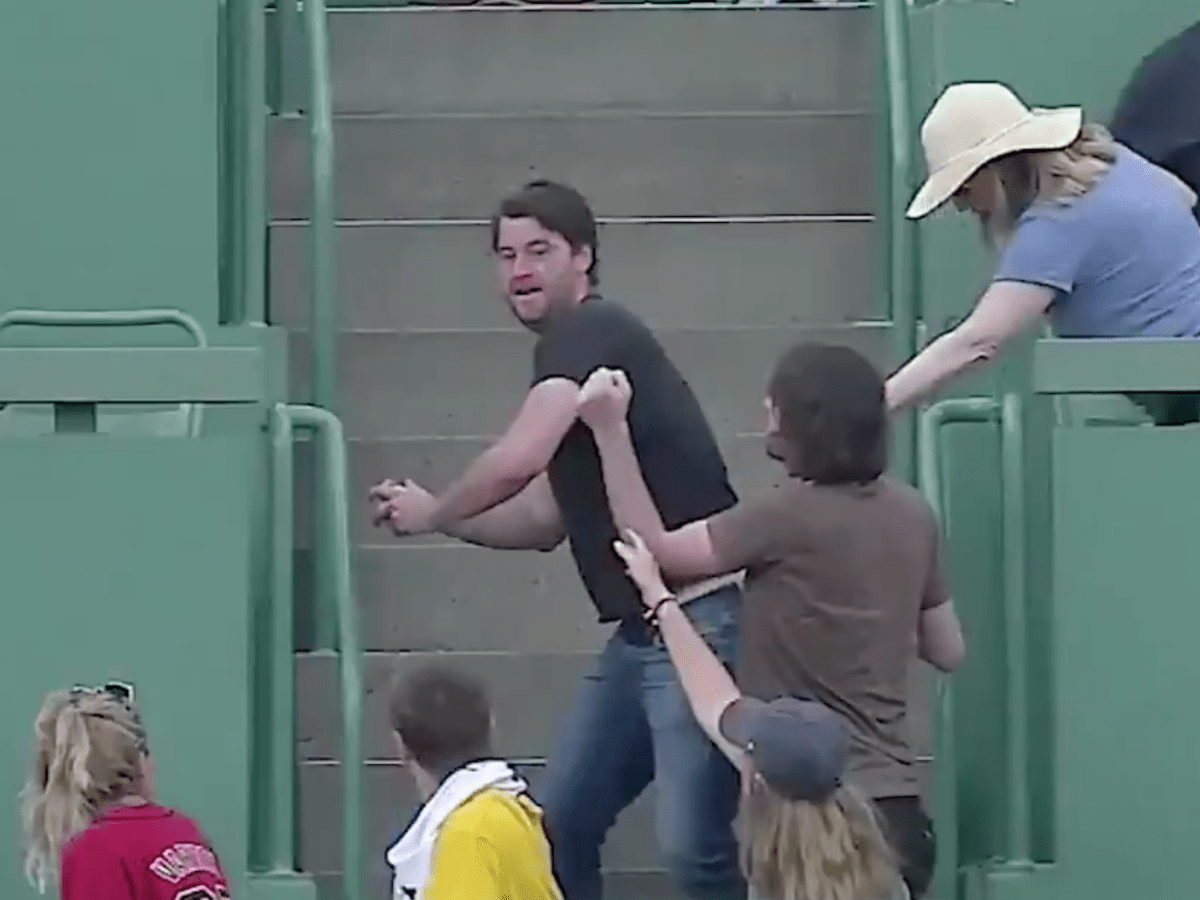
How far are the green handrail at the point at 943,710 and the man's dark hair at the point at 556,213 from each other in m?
0.75

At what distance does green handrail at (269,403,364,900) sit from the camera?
18.3 ft

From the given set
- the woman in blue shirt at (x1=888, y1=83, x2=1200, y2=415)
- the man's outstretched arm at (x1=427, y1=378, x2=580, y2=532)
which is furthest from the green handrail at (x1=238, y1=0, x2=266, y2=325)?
the woman in blue shirt at (x1=888, y1=83, x2=1200, y2=415)

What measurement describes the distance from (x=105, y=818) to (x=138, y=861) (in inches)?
3.7

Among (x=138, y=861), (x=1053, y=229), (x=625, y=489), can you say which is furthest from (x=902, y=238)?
(x=138, y=861)

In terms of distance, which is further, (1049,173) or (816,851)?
(1049,173)

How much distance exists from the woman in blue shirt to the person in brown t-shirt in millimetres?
447

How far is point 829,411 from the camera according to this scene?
4949 millimetres

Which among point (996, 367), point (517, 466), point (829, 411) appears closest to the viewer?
point (829, 411)

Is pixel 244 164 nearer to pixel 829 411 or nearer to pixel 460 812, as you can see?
pixel 829 411

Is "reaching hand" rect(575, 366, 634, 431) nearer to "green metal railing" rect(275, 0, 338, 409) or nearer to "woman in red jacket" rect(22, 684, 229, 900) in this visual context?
"woman in red jacket" rect(22, 684, 229, 900)

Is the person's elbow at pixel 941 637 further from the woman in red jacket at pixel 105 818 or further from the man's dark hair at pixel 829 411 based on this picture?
the woman in red jacket at pixel 105 818

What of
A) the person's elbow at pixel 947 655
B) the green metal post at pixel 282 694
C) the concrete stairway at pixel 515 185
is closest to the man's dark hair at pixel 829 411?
the person's elbow at pixel 947 655

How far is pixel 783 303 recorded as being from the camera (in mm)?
7430

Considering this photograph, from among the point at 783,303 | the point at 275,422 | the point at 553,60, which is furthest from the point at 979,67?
the point at 275,422
